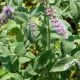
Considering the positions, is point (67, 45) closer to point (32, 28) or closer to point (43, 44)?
→ point (32, 28)

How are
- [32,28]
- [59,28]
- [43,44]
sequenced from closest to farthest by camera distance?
[59,28]
[32,28]
[43,44]

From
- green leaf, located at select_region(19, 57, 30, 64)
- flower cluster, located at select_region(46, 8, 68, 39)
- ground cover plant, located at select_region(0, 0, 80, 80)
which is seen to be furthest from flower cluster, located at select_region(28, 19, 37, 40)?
green leaf, located at select_region(19, 57, 30, 64)

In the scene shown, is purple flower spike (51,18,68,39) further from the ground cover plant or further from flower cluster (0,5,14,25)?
flower cluster (0,5,14,25)

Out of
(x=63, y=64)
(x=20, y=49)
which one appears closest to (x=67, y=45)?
(x=63, y=64)

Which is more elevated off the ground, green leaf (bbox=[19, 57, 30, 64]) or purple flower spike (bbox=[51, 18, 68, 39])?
purple flower spike (bbox=[51, 18, 68, 39])

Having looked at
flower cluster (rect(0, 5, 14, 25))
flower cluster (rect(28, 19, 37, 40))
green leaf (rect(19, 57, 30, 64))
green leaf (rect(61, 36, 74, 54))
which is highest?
flower cluster (rect(0, 5, 14, 25))

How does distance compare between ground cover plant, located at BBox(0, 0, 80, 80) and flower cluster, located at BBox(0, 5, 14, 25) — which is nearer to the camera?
ground cover plant, located at BBox(0, 0, 80, 80)

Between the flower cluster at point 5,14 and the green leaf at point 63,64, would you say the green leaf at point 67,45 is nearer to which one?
the green leaf at point 63,64

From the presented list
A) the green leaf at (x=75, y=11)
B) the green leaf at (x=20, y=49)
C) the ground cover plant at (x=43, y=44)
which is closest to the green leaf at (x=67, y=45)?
the ground cover plant at (x=43, y=44)

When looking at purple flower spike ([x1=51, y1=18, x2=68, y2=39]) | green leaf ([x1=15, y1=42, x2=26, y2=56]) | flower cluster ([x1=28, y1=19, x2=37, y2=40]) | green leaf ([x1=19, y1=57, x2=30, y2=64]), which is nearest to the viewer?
purple flower spike ([x1=51, y1=18, x2=68, y2=39])

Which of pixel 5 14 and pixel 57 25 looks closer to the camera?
pixel 57 25

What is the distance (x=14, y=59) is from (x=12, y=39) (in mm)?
489

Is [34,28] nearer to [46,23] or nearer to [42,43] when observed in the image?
[46,23]

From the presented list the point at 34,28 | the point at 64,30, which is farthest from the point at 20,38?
the point at 64,30
